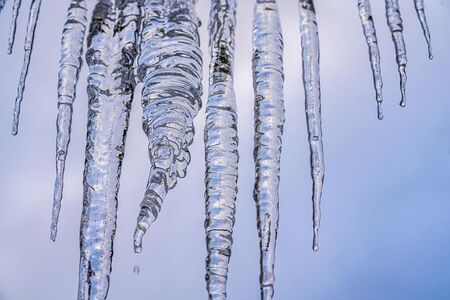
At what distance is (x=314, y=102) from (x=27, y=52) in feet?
2.20

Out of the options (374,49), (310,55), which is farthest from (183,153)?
(374,49)

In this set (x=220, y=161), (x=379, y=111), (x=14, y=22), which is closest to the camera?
(x=220, y=161)

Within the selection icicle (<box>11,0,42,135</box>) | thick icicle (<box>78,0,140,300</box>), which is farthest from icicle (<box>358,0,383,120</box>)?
icicle (<box>11,0,42,135</box>)

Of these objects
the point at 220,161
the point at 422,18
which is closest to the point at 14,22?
the point at 220,161

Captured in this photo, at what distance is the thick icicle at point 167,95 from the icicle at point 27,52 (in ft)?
0.91

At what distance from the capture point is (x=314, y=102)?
1080 mm

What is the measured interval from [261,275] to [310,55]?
46 centimetres

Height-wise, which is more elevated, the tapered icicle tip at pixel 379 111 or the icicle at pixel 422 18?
the icicle at pixel 422 18

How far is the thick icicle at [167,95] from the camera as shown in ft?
3.37

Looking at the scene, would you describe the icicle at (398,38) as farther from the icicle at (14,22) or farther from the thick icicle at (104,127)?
the icicle at (14,22)

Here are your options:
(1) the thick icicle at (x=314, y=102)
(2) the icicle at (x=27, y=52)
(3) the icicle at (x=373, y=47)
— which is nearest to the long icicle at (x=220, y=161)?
(1) the thick icicle at (x=314, y=102)

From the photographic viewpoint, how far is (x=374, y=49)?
1.17m

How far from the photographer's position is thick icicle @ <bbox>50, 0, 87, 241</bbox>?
45.3 inches

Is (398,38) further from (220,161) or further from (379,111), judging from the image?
(220,161)
